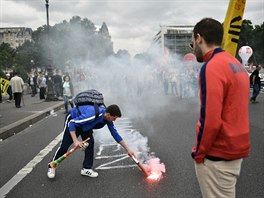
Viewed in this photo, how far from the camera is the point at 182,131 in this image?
7.77 m

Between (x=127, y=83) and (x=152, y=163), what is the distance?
1583 cm

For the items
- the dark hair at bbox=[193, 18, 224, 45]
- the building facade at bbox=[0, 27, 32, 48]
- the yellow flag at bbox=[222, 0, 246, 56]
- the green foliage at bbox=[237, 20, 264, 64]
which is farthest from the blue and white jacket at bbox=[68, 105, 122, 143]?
the building facade at bbox=[0, 27, 32, 48]

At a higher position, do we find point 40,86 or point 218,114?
point 218,114

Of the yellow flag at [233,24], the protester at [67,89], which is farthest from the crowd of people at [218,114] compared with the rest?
the protester at [67,89]

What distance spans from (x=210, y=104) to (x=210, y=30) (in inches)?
19.0

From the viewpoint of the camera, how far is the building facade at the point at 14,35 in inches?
6033

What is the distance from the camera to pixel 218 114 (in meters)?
1.93

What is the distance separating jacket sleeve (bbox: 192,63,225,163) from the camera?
6.25 feet

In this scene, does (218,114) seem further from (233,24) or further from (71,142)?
(233,24)

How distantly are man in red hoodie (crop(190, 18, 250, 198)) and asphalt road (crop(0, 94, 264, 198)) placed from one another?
1791mm

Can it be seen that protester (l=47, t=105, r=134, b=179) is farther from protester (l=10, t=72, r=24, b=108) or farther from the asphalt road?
protester (l=10, t=72, r=24, b=108)

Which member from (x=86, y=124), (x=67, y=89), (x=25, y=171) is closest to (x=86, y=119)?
(x=86, y=124)

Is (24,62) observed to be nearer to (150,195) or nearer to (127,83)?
(127,83)

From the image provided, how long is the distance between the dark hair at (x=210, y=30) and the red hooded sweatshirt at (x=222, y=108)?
0.24ft
